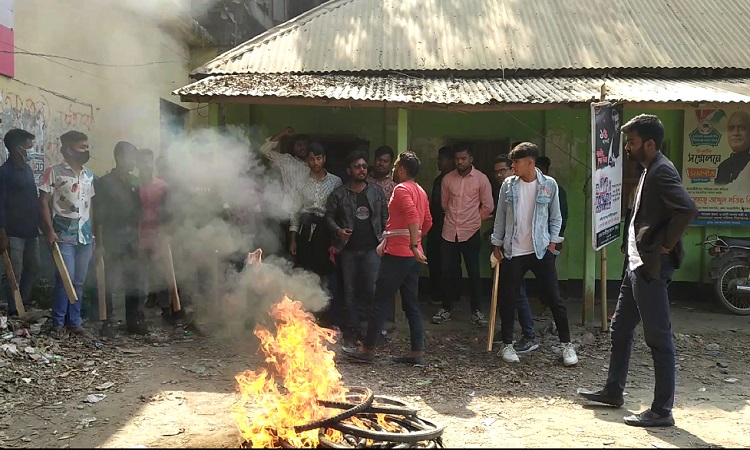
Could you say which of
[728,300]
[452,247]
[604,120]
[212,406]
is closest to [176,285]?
[212,406]

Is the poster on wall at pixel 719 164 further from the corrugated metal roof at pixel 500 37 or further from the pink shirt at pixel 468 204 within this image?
the pink shirt at pixel 468 204

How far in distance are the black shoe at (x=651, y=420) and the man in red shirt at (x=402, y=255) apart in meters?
2.03

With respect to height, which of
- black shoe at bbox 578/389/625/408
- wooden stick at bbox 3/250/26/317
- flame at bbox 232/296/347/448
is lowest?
black shoe at bbox 578/389/625/408

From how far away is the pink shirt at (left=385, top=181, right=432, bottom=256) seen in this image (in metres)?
5.33

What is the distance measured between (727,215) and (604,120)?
3299mm

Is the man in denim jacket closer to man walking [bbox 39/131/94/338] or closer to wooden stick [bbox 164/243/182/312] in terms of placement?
wooden stick [bbox 164/243/182/312]

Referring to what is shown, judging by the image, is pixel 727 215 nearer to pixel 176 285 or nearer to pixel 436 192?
pixel 436 192

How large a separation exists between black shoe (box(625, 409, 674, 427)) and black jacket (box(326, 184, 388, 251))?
9.52 feet

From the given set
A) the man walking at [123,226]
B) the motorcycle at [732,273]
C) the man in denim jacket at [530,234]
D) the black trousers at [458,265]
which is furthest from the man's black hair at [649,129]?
the man walking at [123,226]

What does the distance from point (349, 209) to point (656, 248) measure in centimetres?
312

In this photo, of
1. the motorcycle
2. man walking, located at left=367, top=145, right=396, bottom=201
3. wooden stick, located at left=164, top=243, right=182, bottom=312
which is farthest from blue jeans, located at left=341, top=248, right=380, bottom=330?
the motorcycle

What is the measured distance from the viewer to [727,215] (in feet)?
27.7

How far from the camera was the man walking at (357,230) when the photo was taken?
20.0 ft

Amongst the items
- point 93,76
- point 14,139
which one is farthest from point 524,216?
point 93,76
